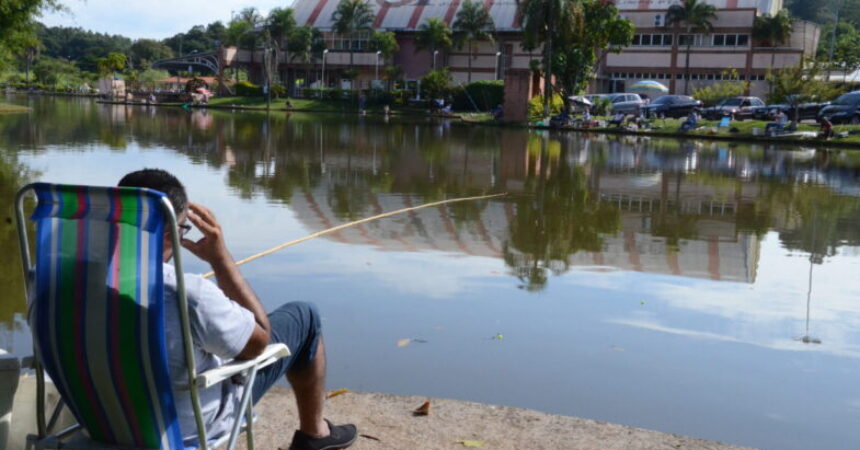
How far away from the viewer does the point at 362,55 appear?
72875 millimetres

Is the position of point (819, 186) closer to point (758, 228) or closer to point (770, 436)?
point (758, 228)

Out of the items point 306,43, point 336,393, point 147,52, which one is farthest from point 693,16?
point 147,52

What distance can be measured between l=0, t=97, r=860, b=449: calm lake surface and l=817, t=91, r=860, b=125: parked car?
21855 mm

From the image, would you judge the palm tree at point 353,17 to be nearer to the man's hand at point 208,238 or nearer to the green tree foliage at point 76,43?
the man's hand at point 208,238

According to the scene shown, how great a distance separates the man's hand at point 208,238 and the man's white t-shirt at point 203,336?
145 millimetres

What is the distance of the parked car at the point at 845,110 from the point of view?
37.8m

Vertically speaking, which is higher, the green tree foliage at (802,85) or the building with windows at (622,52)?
the building with windows at (622,52)

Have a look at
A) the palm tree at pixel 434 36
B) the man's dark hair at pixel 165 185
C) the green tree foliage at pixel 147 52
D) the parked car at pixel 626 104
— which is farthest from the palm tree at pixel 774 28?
the green tree foliage at pixel 147 52

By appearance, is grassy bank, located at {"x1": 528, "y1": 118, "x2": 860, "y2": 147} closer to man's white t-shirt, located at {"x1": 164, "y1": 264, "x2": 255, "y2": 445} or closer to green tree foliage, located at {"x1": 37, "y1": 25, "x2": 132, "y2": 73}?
man's white t-shirt, located at {"x1": 164, "y1": 264, "x2": 255, "y2": 445}

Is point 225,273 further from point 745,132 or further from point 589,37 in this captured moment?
point 589,37

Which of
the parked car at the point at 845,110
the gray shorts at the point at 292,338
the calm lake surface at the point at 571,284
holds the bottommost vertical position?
the calm lake surface at the point at 571,284

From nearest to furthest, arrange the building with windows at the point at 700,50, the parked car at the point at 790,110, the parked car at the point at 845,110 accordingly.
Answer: the parked car at the point at 845,110, the parked car at the point at 790,110, the building with windows at the point at 700,50

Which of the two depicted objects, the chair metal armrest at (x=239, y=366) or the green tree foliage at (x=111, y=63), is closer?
the chair metal armrest at (x=239, y=366)

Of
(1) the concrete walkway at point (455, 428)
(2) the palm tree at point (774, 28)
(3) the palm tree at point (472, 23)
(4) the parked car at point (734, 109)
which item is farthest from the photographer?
(3) the palm tree at point (472, 23)
